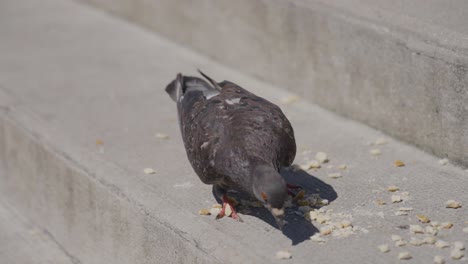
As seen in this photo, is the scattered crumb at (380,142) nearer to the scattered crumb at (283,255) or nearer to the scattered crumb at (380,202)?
the scattered crumb at (380,202)

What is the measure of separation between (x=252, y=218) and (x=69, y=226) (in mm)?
1686

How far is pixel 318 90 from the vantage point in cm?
659

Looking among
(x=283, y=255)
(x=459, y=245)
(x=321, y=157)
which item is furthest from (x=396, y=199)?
(x=283, y=255)

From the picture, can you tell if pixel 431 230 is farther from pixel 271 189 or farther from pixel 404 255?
pixel 271 189

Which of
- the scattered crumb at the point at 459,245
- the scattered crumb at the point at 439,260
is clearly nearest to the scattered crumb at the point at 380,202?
the scattered crumb at the point at 459,245

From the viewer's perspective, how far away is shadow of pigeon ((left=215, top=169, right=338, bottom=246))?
4.49 metres

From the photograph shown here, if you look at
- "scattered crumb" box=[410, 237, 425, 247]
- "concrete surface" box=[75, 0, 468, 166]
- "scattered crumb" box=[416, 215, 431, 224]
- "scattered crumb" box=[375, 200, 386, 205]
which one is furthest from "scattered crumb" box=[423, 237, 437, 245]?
"concrete surface" box=[75, 0, 468, 166]

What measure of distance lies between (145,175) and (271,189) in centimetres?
155

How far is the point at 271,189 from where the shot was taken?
4121 mm

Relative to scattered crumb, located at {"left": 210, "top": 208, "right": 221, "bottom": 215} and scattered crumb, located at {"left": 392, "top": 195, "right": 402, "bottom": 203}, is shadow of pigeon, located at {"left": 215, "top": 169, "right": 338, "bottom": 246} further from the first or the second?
scattered crumb, located at {"left": 392, "top": 195, "right": 402, "bottom": 203}

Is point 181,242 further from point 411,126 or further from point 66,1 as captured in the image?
point 66,1

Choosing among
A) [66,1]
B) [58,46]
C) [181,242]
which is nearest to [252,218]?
[181,242]

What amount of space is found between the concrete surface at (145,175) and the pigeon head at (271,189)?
26 cm

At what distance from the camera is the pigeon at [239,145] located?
420 cm
